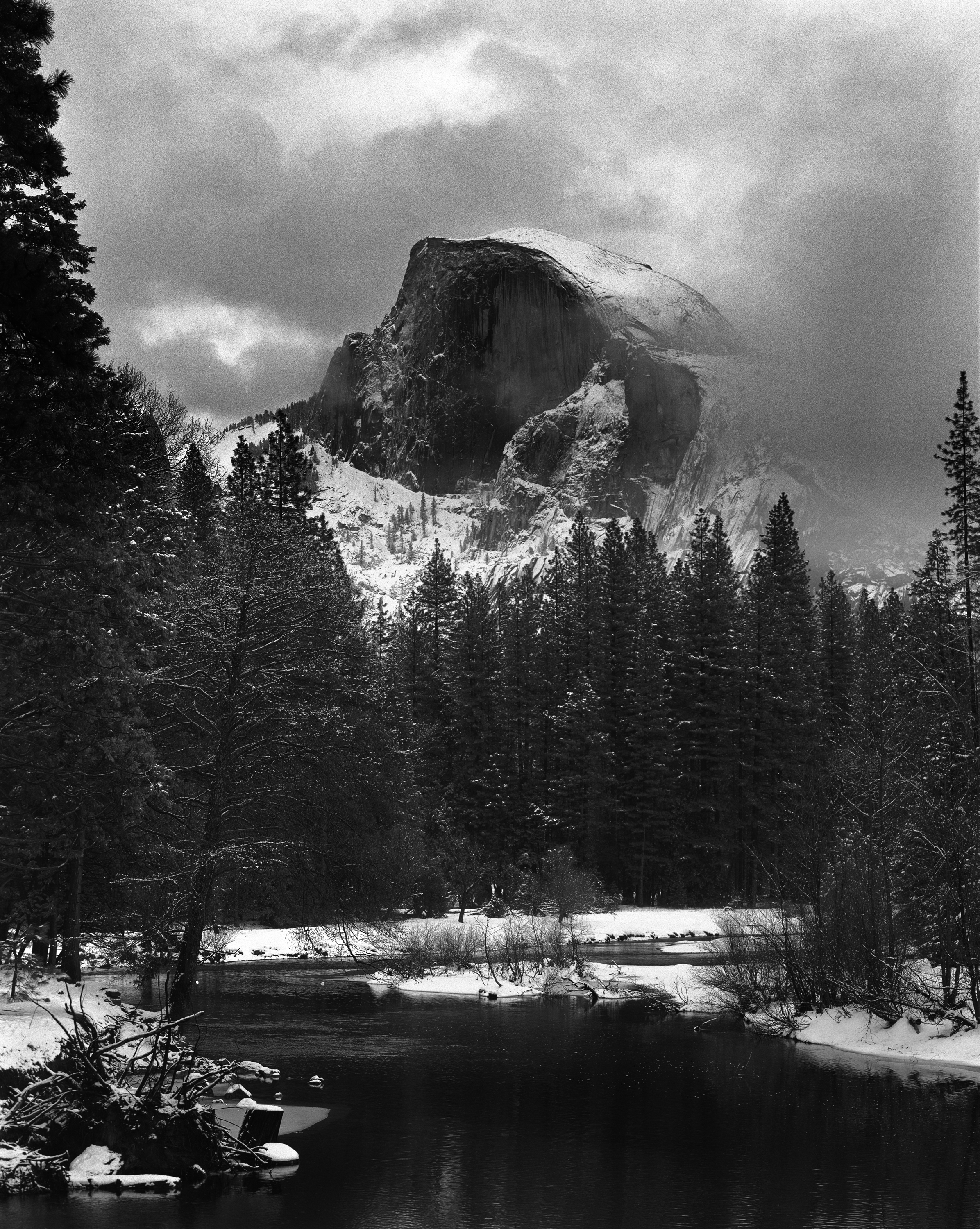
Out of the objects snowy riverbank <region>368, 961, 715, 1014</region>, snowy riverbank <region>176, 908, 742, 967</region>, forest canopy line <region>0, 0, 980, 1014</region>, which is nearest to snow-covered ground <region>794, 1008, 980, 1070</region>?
forest canopy line <region>0, 0, 980, 1014</region>

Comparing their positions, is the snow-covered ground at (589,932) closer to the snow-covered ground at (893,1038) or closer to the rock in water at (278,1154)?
the snow-covered ground at (893,1038)

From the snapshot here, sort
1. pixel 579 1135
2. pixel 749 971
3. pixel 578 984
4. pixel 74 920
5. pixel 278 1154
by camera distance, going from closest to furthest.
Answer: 1. pixel 278 1154
2. pixel 579 1135
3. pixel 74 920
4. pixel 749 971
5. pixel 578 984

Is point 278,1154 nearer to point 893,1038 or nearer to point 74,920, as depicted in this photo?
point 74,920

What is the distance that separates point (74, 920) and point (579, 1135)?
44.1 ft

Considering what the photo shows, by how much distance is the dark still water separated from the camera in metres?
16.0

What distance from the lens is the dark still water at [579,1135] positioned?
1602 centimetres

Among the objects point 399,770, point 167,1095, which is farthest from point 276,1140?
point 399,770

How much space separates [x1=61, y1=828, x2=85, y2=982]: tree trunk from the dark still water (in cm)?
360

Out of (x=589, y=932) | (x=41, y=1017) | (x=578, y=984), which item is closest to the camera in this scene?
(x=41, y=1017)

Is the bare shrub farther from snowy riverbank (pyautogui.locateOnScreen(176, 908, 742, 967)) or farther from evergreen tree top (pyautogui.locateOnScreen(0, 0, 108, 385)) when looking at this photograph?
evergreen tree top (pyautogui.locateOnScreen(0, 0, 108, 385))

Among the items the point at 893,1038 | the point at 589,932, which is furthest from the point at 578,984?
the point at 589,932

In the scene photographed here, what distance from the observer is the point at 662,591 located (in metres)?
76.5

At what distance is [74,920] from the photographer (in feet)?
92.3

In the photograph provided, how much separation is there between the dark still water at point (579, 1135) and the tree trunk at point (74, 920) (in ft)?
11.8
